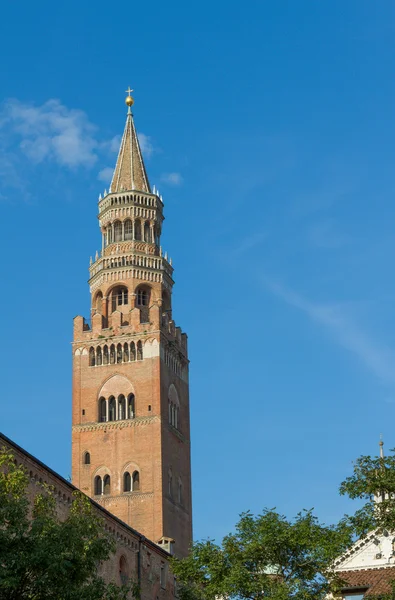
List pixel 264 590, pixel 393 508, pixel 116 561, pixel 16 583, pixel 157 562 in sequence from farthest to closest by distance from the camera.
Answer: pixel 157 562, pixel 116 561, pixel 264 590, pixel 393 508, pixel 16 583

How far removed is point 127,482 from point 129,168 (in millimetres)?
28477

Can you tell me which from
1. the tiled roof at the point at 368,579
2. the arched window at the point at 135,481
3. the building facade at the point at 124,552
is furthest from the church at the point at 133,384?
the tiled roof at the point at 368,579

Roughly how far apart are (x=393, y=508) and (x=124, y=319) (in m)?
59.9

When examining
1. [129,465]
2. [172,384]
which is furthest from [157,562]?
[172,384]

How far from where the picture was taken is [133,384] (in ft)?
284

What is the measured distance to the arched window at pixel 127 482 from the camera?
83956 millimetres

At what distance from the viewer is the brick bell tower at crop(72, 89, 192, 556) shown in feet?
276

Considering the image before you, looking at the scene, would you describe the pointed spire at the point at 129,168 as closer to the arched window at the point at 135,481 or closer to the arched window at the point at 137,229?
the arched window at the point at 137,229

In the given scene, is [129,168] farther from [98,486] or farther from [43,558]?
[43,558]

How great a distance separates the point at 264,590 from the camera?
Result: 39.8 meters

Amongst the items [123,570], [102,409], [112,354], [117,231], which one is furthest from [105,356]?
[123,570]

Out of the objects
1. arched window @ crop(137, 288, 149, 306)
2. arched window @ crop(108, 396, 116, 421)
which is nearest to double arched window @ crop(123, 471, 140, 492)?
arched window @ crop(108, 396, 116, 421)

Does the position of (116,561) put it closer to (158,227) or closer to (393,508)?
(393,508)

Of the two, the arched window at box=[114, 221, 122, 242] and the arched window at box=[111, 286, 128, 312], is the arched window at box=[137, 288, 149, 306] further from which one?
the arched window at box=[114, 221, 122, 242]
